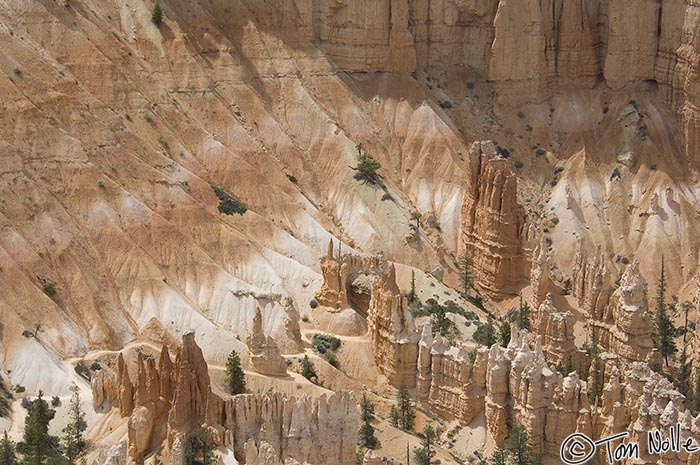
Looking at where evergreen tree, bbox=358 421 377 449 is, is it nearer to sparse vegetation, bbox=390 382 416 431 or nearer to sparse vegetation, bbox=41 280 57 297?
sparse vegetation, bbox=390 382 416 431

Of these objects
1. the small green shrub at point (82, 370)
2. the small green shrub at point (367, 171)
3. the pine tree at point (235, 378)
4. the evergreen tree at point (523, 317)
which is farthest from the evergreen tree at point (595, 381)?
the small green shrub at point (367, 171)

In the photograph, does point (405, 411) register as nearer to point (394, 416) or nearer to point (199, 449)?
point (394, 416)

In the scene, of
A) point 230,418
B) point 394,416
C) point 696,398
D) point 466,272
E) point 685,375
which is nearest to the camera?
point 230,418

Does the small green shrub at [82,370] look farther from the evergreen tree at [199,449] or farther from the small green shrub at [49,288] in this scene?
the evergreen tree at [199,449]

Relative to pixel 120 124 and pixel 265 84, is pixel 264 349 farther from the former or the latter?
pixel 265 84

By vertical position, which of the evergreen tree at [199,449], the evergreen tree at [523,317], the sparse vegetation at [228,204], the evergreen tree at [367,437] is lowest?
the evergreen tree at [199,449]

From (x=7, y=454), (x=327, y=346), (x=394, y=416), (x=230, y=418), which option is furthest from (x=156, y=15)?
(x=230, y=418)

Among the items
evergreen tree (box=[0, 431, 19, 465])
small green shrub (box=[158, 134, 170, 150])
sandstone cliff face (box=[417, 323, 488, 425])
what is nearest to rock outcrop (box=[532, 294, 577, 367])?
sandstone cliff face (box=[417, 323, 488, 425])
